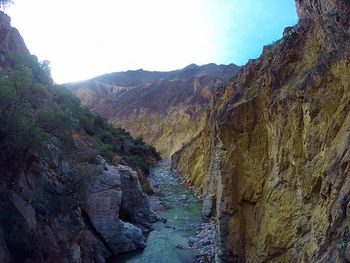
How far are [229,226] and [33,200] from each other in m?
7.16

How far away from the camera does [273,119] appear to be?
1420cm

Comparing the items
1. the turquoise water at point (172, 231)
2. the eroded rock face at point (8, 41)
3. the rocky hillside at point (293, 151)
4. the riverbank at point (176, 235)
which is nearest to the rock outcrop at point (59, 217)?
the turquoise water at point (172, 231)

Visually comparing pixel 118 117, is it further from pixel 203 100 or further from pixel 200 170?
pixel 200 170

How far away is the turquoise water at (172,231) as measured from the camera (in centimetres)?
1884

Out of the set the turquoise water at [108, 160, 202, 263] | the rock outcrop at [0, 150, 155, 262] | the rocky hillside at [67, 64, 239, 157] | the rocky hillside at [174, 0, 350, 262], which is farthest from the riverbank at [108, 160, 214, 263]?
the rocky hillside at [67, 64, 239, 157]

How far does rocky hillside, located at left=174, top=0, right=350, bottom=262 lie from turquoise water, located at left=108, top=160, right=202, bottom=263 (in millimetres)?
4048

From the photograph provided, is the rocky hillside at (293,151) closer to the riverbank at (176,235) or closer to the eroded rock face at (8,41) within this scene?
the riverbank at (176,235)

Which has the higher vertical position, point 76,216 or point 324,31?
point 324,31

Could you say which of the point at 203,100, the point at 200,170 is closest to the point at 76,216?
the point at 200,170

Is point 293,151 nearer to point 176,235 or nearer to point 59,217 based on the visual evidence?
point 59,217

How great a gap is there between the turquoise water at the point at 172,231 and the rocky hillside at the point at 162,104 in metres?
35.7

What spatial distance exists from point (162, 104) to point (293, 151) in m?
88.5

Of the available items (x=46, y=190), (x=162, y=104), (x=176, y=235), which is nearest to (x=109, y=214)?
(x=176, y=235)

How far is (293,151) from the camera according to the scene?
12.0 meters
